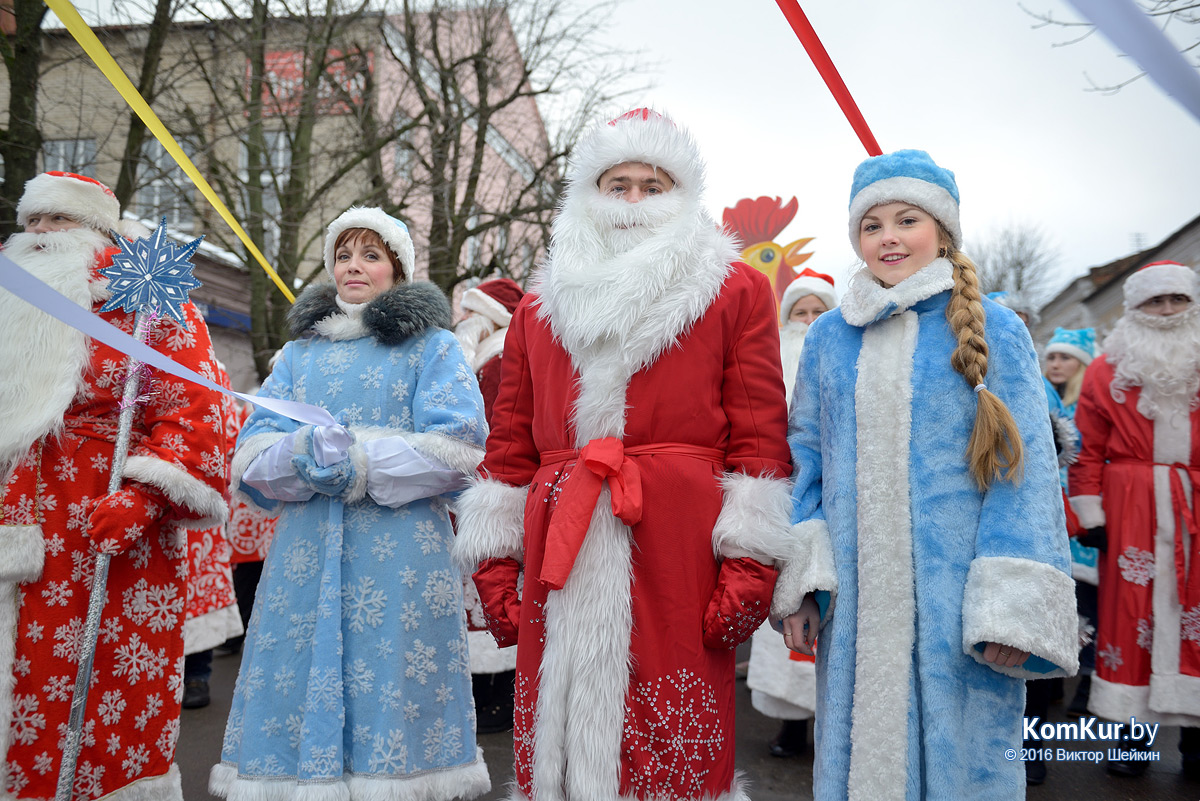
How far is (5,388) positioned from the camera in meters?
3.15

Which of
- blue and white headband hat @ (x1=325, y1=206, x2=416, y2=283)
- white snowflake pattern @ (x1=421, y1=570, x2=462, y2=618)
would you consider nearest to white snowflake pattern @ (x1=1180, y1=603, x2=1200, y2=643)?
white snowflake pattern @ (x1=421, y1=570, x2=462, y2=618)

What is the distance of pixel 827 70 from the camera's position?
2355 mm

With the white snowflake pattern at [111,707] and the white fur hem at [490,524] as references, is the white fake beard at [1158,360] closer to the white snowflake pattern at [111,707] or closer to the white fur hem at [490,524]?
the white fur hem at [490,524]

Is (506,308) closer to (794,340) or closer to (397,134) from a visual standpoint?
(794,340)

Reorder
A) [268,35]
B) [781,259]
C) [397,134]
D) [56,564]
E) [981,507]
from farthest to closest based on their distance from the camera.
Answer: [397,134]
[268,35]
[781,259]
[56,564]
[981,507]

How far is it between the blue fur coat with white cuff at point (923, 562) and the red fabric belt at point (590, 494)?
0.47 meters

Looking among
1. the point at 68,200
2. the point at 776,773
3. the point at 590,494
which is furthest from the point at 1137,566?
the point at 68,200

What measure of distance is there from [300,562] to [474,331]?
9.18 ft

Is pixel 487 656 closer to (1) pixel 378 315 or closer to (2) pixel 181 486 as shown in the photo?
(2) pixel 181 486

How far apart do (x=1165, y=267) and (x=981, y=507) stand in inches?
123

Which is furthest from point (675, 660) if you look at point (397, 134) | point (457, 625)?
point (397, 134)

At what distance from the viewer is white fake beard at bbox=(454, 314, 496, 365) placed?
18.7 ft

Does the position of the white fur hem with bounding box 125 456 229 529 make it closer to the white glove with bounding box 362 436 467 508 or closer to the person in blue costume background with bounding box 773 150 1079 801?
the white glove with bounding box 362 436 467 508

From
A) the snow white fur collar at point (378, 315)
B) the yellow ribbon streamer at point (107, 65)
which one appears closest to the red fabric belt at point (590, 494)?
the snow white fur collar at point (378, 315)
